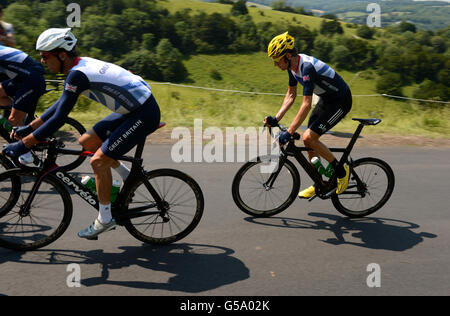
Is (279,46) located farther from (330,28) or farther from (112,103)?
(330,28)

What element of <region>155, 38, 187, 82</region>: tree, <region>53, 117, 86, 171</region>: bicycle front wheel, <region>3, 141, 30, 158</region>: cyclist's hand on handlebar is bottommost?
<region>155, 38, 187, 82</region>: tree

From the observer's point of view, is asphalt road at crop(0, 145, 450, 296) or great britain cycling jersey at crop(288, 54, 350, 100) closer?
asphalt road at crop(0, 145, 450, 296)

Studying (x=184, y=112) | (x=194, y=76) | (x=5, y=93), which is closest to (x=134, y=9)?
(x=194, y=76)

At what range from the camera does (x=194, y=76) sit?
67.6m

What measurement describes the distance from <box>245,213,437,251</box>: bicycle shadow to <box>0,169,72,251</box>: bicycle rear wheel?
2152mm

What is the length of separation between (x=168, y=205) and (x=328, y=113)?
219 cm

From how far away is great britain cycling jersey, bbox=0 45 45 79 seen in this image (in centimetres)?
586

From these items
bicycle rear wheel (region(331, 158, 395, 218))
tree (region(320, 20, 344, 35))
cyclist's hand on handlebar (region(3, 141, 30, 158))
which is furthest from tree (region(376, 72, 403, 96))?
cyclist's hand on handlebar (region(3, 141, 30, 158))

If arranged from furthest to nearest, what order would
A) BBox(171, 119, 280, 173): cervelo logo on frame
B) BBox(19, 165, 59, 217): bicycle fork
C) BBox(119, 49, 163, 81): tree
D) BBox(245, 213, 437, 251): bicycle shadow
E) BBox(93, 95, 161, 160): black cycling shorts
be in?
BBox(119, 49, 163, 81): tree, BBox(171, 119, 280, 173): cervelo logo on frame, BBox(245, 213, 437, 251): bicycle shadow, BBox(19, 165, 59, 217): bicycle fork, BBox(93, 95, 161, 160): black cycling shorts

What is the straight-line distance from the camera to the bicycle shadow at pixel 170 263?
3842 millimetres

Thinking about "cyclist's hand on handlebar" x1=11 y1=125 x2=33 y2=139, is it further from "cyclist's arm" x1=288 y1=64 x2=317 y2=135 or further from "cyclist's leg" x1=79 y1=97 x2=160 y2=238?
"cyclist's arm" x1=288 y1=64 x2=317 y2=135

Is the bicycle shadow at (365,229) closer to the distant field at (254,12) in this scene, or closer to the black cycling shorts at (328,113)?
the black cycling shorts at (328,113)

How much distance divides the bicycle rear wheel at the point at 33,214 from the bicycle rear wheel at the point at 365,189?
3.12 meters

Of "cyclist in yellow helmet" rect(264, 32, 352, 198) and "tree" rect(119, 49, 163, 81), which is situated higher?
"cyclist in yellow helmet" rect(264, 32, 352, 198)
